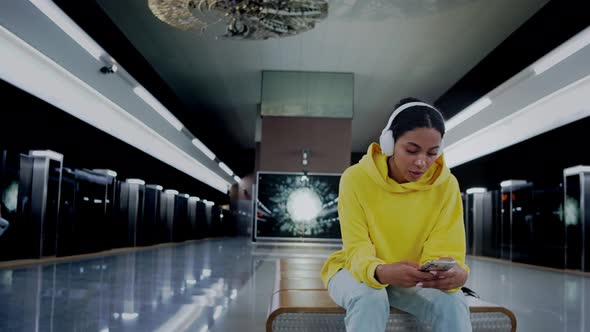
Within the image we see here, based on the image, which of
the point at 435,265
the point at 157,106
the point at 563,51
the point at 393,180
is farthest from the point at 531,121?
the point at 435,265

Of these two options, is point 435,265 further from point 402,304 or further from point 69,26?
point 69,26

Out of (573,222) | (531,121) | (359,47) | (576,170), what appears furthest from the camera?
(531,121)

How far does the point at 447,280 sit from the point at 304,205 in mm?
11190

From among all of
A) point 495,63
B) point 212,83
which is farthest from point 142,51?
point 495,63

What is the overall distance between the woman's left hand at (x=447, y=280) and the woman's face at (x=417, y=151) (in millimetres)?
452

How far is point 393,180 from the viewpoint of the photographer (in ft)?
8.36

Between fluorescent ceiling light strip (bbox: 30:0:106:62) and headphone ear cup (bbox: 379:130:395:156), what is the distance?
246 inches

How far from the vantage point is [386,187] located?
2.52 m

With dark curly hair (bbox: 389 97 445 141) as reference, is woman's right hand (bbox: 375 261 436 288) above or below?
below

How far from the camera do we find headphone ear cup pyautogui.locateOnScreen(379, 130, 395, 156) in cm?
250

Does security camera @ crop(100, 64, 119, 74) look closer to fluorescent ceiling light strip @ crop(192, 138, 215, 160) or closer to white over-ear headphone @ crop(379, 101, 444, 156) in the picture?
white over-ear headphone @ crop(379, 101, 444, 156)

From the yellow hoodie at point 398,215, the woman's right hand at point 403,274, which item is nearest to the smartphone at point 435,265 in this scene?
the woman's right hand at point 403,274

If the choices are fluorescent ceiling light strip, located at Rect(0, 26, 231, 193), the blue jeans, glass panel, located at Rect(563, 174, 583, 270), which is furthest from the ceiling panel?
the blue jeans

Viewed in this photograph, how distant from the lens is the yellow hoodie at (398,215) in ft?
8.21
